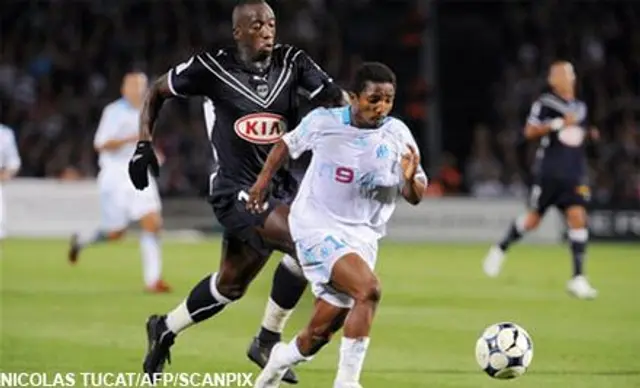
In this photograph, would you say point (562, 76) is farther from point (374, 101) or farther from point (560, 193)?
point (374, 101)

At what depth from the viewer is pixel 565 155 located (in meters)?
17.1

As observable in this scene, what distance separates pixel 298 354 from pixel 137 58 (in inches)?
854

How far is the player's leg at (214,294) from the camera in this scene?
10008 millimetres

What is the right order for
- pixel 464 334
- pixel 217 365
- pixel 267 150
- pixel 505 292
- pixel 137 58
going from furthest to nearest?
pixel 137 58
pixel 505 292
pixel 464 334
pixel 217 365
pixel 267 150

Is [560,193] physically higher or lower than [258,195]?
lower

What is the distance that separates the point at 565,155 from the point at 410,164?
8.61 m

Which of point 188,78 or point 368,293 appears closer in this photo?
point 368,293

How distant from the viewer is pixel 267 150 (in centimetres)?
1001

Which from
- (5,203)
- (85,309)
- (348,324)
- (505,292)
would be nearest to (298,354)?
(348,324)

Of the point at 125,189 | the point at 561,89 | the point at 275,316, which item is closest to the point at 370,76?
the point at 275,316

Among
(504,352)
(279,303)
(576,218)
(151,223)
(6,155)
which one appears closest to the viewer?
(504,352)

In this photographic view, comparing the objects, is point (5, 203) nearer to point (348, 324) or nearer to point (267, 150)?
point (267, 150)

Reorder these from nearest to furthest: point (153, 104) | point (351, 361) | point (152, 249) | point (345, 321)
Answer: point (351, 361) < point (345, 321) < point (153, 104) < point (152, 249)

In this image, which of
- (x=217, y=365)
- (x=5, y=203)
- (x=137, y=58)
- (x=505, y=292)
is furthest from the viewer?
(x=137, y=58)
